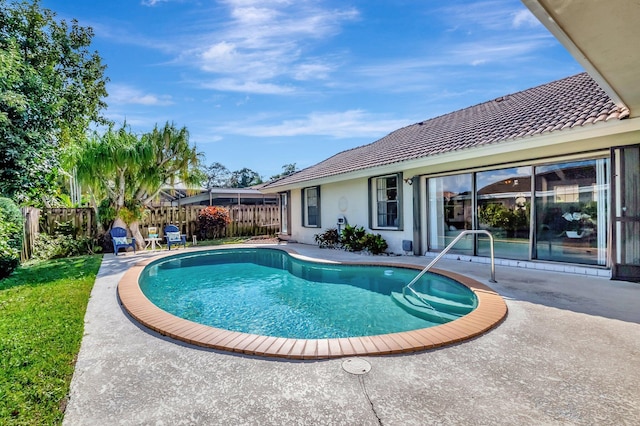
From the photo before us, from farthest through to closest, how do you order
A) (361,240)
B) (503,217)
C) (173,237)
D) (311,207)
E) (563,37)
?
1. (311,207)
2. (173,237)
3. (361,240)
4. (503,217)
5. (563,37)

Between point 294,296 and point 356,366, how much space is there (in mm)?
3984

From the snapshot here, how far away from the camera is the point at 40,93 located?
8320 millimetres

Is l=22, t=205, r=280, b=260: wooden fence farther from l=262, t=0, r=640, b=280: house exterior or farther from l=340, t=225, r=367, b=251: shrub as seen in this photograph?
l=340, t=225, r=367, b=251: shrub

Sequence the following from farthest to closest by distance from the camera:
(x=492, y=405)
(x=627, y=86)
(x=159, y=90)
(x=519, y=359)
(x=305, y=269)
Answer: (x=159, y=90) → (x=305, y=269) → (x=627, y=86) → (x=519, y=359) → (x=492, y=405)

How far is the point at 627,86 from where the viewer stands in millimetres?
4863

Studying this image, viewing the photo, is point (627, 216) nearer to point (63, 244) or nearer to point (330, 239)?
point (330, 239)

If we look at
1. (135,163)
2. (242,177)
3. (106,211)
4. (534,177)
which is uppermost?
(242,177)

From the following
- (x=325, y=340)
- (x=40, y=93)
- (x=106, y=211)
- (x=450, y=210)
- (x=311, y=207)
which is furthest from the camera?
(x=311, y=207)

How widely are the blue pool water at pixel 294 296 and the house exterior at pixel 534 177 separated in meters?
2.84

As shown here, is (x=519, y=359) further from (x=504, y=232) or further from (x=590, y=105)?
(x=590, y=105)

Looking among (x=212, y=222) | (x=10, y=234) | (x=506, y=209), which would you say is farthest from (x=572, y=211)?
(x=212, y=222)

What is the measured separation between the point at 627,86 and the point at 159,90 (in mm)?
18047

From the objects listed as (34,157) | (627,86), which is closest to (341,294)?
(627,86)

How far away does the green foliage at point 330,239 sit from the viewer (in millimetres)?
13531
